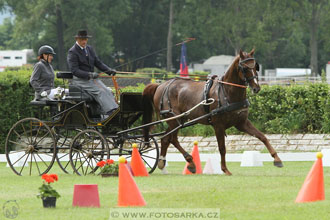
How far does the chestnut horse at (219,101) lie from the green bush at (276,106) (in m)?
5.92

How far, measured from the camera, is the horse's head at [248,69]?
1342 cm

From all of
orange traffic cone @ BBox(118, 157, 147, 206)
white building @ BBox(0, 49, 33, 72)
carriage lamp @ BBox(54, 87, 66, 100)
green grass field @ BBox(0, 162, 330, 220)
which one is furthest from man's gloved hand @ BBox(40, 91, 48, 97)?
white building @ BBox(0, 49, 33, 72)

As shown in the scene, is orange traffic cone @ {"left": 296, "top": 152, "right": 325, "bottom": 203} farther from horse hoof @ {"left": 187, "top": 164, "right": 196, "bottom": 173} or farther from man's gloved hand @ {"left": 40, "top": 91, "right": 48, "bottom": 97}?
man's gloved hand @ {"left": 40, "top": 91, "right": 48, "bottom": 97}

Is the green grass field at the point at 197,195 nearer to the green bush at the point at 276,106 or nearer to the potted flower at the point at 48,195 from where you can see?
the potted flower at the point at 48,195

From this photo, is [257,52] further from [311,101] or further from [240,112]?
[240,112]

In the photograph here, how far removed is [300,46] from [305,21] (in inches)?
453

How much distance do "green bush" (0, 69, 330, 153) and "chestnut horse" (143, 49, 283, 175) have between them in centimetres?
592

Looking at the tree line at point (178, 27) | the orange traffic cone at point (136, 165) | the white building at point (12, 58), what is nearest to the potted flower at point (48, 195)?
the orange traffic cone at point (136, 165)

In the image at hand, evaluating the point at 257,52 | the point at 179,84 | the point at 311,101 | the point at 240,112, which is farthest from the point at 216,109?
the point at 257,52

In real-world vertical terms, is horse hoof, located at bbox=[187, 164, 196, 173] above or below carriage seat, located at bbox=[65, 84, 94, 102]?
below

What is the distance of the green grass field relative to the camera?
9461 mm

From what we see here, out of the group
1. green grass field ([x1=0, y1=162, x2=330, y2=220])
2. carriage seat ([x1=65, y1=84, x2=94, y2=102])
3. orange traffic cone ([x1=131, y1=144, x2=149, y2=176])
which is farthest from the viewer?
carriage seat ([x1=65, y1=84, x2=94, y2=102])

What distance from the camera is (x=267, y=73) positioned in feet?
245

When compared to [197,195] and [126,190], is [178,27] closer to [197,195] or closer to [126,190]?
[197,195]
